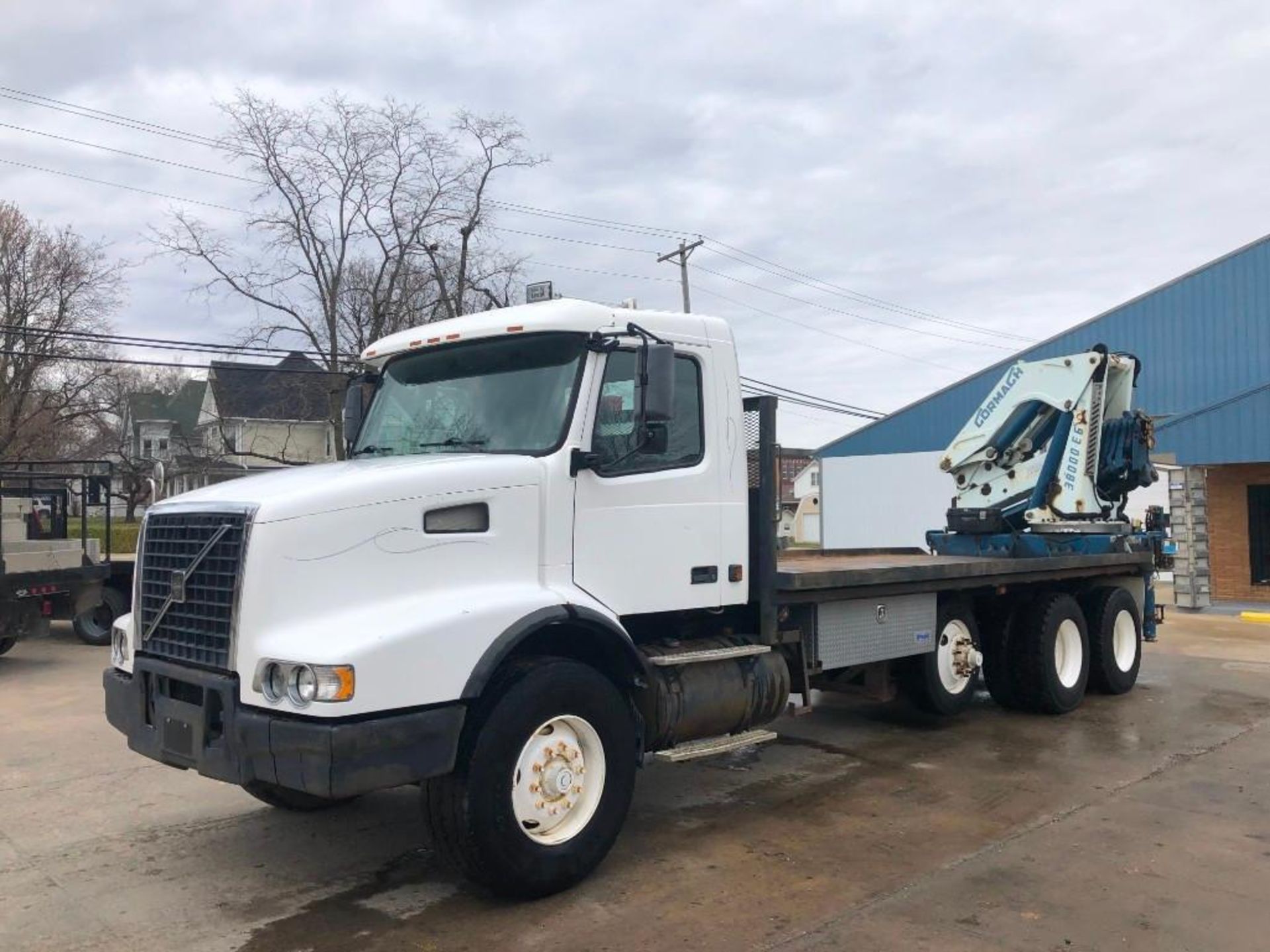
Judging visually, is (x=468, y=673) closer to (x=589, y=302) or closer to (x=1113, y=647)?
(x=589, y=302)

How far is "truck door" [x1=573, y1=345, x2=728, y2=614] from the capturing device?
5.34m

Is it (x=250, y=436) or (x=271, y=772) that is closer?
(x=271, y=772)

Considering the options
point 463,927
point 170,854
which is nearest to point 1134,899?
point 463,927

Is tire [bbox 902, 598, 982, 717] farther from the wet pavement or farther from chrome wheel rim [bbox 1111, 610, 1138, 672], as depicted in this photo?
chrome wheel rim [bbox 1111, 610, 1138, 672]

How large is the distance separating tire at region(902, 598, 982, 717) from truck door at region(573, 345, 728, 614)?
3.12 m

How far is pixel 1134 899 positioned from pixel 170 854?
4.99m

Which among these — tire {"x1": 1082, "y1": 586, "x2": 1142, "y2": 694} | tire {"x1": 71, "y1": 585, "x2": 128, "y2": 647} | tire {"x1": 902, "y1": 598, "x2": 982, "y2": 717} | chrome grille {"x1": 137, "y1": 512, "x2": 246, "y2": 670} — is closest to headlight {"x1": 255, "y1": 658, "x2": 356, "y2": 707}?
chrome grille {"x1": 137, "y1": 512, "x2": 246, "y2": 670}

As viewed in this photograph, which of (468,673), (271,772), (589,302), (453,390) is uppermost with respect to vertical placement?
(589,302)

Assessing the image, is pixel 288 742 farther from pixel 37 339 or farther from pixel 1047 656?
pixel 37 339

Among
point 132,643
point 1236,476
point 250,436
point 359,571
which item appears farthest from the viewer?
point 250,436

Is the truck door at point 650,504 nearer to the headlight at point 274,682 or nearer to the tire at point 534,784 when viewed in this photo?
the tire at point 534,784

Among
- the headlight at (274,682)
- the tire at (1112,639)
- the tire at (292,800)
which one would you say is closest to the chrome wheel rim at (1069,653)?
the tire at (1112,639)

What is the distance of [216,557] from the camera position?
474 cm

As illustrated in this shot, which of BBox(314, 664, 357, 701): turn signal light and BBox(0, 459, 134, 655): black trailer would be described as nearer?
BBox(314, 664, 357, 701): turn signal light
